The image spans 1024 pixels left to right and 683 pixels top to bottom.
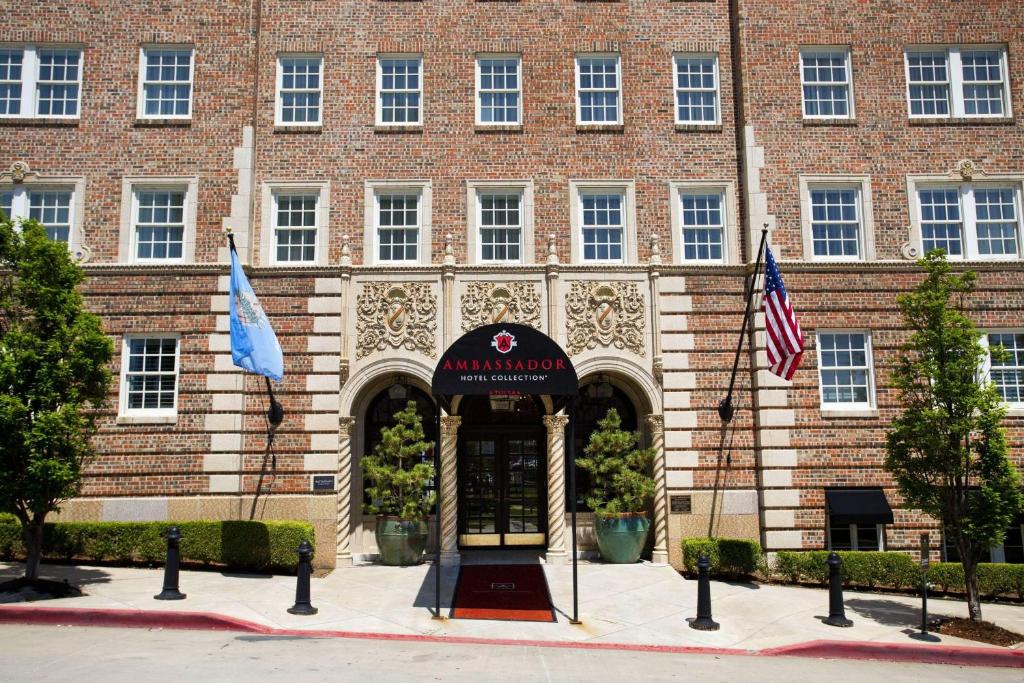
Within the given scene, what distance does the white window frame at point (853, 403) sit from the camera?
55.5 feet

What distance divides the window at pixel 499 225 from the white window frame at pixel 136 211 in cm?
664

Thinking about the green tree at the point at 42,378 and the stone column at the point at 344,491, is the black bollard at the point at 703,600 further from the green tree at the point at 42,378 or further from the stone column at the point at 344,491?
the green tree at the point at 42,378

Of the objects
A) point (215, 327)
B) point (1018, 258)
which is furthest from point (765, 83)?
point (215, 327)

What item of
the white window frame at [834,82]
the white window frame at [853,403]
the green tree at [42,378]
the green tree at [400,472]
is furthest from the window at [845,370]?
the green tree at [42,378]

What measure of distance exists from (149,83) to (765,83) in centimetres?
1477

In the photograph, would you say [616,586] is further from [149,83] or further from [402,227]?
[149,83]

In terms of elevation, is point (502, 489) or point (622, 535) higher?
point (502, 489)

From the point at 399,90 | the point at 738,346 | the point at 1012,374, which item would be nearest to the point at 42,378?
the point at 399,90

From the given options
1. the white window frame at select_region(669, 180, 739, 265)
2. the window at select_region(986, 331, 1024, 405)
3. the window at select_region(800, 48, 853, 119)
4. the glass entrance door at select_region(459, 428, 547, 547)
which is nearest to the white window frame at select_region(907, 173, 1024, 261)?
the window at select_region(986, 331, 1024, 405)

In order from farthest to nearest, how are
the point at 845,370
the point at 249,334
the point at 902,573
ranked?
the point at 845,370 → the point at 902,573 → the point at 249,334

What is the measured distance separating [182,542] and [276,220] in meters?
7.51

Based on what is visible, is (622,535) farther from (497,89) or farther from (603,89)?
(497,89)

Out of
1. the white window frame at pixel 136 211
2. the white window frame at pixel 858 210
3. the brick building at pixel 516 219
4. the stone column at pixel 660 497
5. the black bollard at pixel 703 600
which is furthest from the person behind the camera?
the white window frame at pixel 858 210

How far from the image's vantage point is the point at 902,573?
51.5ft
